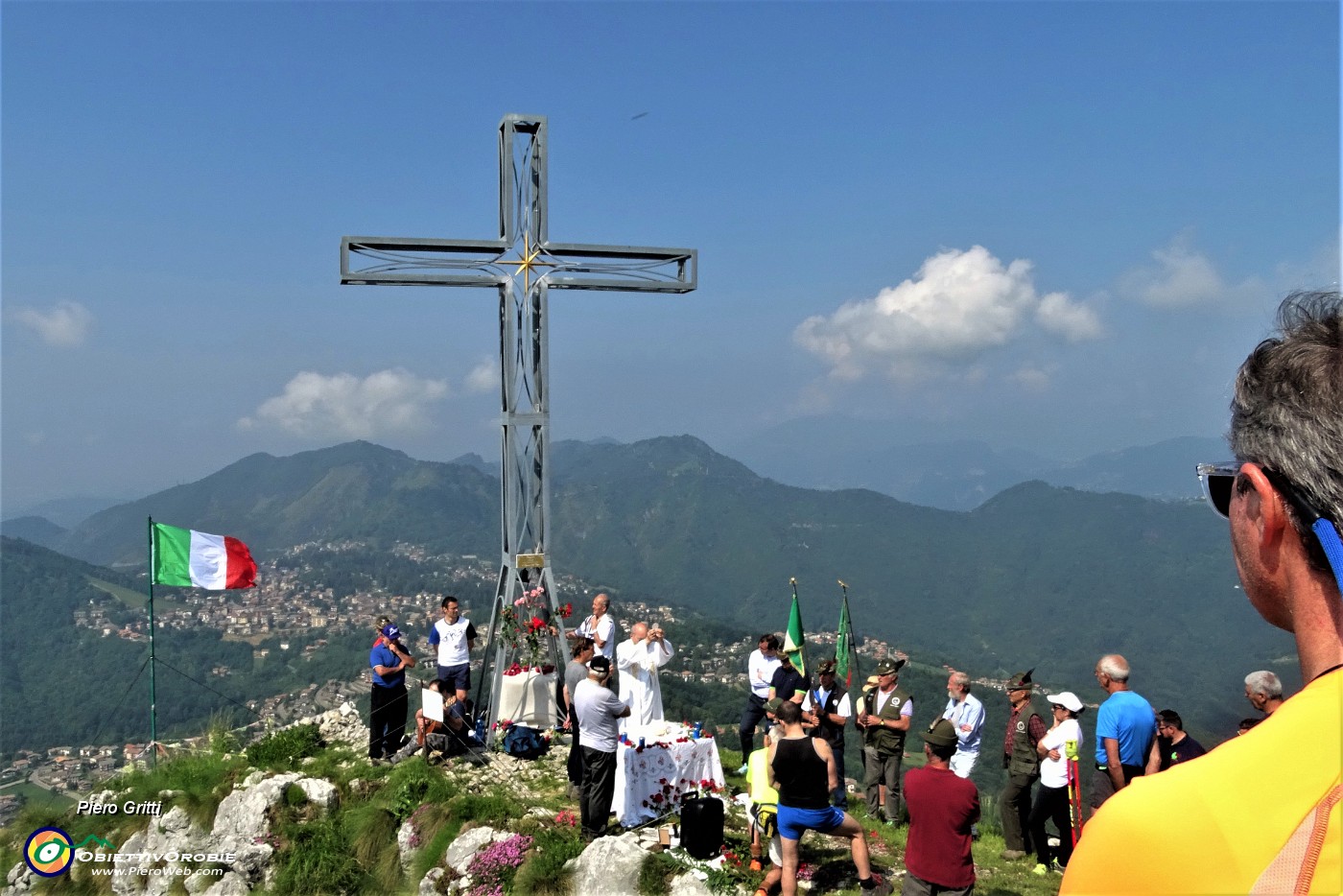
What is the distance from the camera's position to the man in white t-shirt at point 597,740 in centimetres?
866

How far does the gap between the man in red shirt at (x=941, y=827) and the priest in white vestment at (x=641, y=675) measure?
16.0 feet

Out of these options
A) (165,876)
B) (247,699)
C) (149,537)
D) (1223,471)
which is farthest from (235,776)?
(247,699)

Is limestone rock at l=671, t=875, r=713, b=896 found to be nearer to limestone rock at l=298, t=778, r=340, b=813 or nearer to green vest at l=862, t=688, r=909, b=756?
green vest at l=862, t=688, r=909, b=756

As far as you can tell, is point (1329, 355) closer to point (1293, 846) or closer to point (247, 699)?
point (1293, 846)

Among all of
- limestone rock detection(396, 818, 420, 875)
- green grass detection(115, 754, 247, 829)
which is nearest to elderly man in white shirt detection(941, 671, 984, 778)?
limestone rock detection(396, 818, 420, 875)

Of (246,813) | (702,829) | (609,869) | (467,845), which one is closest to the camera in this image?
(609,869)

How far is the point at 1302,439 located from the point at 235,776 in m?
12.6

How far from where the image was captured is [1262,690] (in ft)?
22.1

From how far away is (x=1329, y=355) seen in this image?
48.2 inches

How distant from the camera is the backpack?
37.9ft

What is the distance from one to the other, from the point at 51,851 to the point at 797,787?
33.6ft

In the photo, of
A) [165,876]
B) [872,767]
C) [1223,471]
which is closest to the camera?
[1223,471]

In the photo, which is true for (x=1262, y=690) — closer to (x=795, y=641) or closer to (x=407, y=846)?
(x=795, y=641)

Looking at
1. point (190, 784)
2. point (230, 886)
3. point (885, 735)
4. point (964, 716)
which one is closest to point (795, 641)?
point (885, 735)
